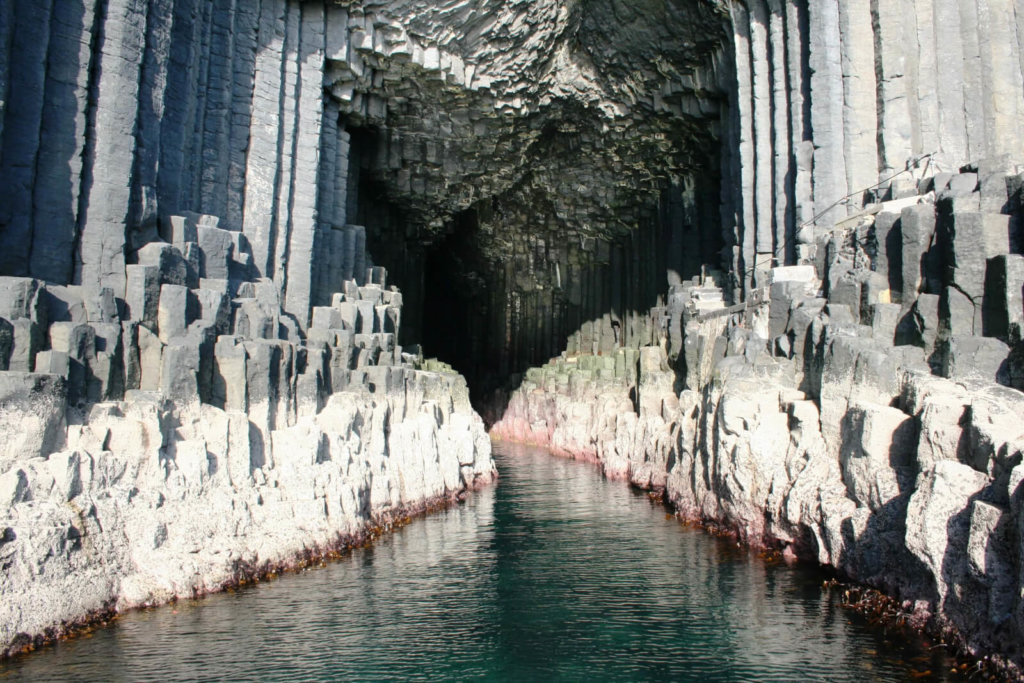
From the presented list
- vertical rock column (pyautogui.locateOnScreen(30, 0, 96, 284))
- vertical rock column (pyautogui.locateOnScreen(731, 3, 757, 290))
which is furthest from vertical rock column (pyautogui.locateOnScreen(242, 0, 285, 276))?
vertical rock column (pyautogui.locateOnScreen(731, 3, 757, 290))

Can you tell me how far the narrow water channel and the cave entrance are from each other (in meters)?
30.8

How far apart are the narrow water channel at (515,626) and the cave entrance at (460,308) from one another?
30.8 m

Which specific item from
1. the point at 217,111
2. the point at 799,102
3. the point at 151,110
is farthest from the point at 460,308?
the point at 151,110

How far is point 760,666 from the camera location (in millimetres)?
9367

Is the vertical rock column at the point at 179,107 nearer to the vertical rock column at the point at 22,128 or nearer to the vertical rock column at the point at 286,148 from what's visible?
the vertical rock column at the point at 22,128

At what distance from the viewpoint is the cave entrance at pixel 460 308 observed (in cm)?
4597

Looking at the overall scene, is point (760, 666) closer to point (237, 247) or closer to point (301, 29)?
point (237, 247)

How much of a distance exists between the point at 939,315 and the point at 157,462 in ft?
38.0

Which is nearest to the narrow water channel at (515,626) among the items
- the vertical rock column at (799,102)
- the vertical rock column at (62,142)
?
the vertical rock column at (62,142)

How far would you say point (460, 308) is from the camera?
50750 mm

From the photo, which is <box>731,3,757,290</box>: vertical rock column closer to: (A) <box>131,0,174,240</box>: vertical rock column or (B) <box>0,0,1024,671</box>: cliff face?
(B) <box>0,0,1024,671</box>: cliff face

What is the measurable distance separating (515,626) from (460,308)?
4023 centimetres

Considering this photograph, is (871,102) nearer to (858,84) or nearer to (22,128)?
(858,84)

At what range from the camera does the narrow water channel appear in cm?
923
